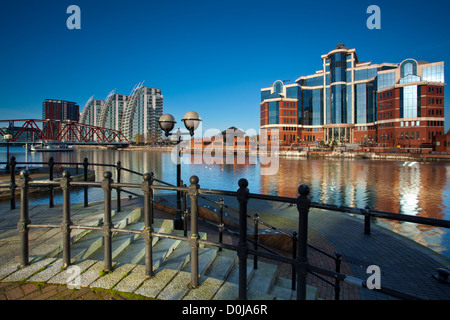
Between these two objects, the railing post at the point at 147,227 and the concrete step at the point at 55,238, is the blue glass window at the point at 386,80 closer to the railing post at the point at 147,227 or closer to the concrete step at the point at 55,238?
the concrete step at the point at 55,238

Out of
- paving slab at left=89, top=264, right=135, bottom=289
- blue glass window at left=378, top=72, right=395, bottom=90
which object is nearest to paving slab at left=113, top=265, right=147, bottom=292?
paving slab at left=89, top=264, right=135, bottom=289

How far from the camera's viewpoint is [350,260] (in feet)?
22.4

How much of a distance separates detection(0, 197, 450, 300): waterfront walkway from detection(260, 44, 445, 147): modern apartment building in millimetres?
85049

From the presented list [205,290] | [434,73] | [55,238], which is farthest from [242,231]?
[434,73]

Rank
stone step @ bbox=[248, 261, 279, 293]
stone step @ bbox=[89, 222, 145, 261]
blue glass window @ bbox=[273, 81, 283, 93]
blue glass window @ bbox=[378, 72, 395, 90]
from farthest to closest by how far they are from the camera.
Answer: blue glass window @ bbox=[273, 81, 283, 93] < blue glass window @ bbox=[378, 72, 395, 90] < stone step @ bbox=[89, 222, 145, 261] < stone step @ bbox=[248, 261, 279, 293]

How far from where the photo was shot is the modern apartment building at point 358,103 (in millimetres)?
75938

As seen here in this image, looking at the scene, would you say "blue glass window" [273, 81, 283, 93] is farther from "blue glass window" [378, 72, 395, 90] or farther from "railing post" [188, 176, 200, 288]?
"railing post" [188, 176, 200, 288]

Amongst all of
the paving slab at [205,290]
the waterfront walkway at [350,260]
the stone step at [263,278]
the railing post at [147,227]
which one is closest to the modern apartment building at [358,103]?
the waterfront walkway at [350,260]

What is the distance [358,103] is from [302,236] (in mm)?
110562

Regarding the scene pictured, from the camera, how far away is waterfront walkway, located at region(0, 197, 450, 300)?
312cm

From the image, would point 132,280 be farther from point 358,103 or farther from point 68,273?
point 358,103

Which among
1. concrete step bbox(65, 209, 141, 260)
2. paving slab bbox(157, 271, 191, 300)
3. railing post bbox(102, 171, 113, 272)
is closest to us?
paving slab bbox(157, 271, 191, 300)
